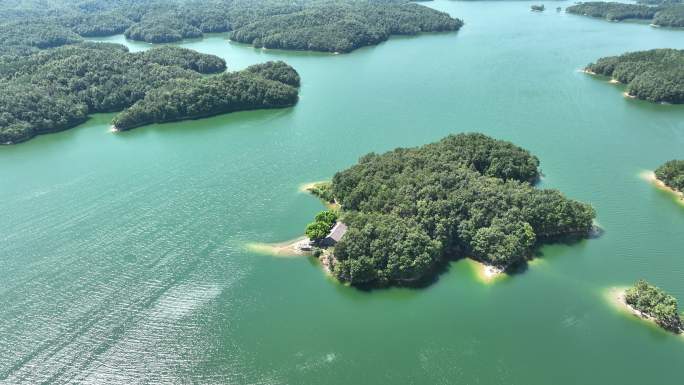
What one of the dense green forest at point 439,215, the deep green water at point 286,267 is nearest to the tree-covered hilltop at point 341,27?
the deep green water at point 286,267

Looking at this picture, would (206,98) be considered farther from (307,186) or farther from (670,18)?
(670,18)

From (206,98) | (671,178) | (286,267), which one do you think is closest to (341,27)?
(206,98)

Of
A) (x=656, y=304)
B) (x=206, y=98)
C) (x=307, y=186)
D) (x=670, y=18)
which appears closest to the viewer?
(x=656, y=304)

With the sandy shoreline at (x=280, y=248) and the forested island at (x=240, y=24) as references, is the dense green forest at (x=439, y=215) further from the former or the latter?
the forested island at (x=240, y=24)

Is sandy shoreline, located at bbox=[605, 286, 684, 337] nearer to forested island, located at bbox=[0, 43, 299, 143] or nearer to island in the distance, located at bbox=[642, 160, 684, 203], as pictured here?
island in the distance, located at bbox=[642, 160, 684, 203]

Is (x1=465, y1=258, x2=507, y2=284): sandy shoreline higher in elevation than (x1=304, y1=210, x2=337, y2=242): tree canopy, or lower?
lower

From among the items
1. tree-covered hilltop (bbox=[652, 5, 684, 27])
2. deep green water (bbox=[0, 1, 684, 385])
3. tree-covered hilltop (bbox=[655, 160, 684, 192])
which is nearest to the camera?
deep green water (bbox=[0, 1, 684, 385])

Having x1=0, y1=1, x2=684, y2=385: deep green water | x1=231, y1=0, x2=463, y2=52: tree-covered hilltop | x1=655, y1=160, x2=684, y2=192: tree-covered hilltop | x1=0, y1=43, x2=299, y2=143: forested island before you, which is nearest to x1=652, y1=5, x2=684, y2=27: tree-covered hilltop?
x1=231, y1=0, x2=463, y2=52: tree-covered hilltop
